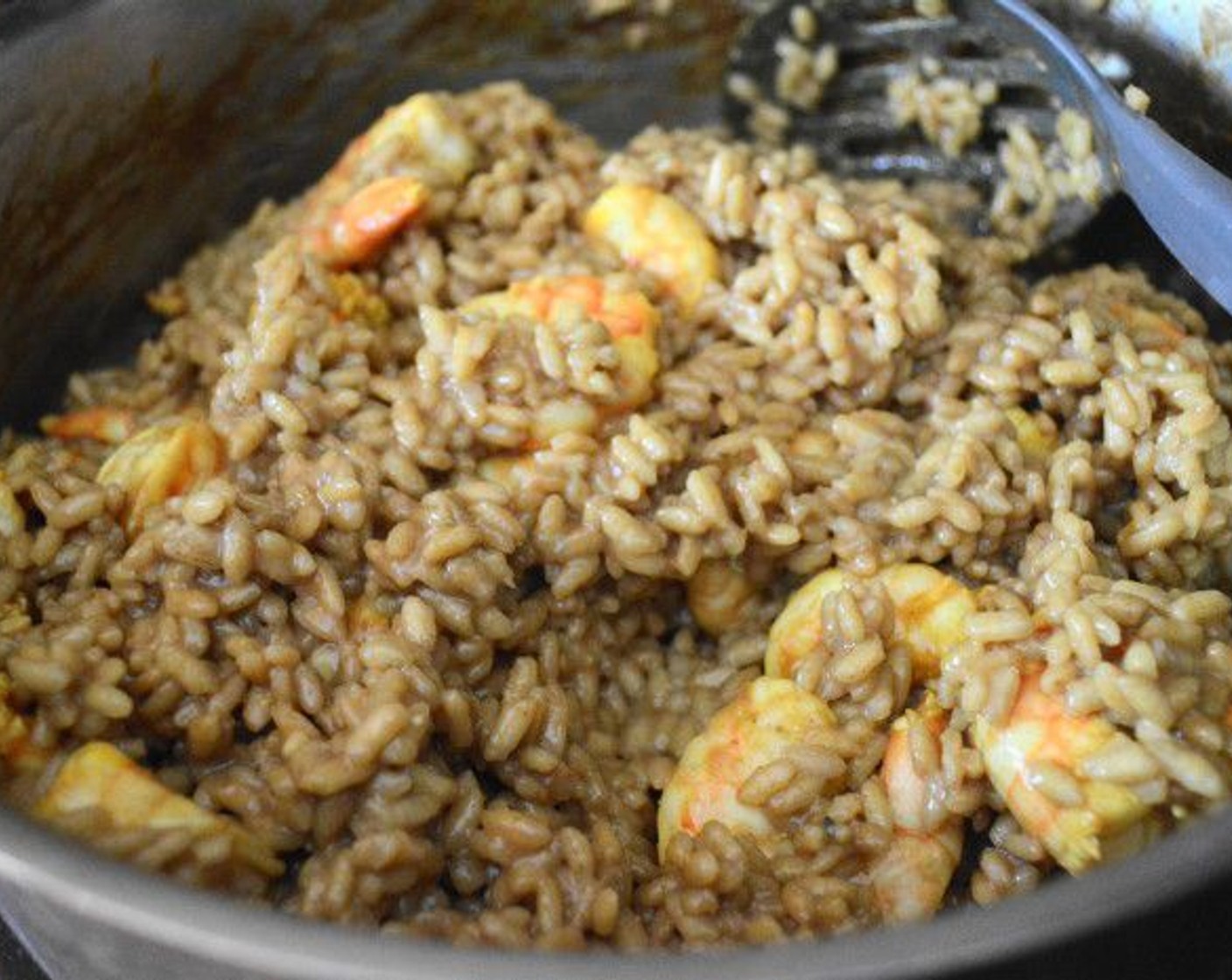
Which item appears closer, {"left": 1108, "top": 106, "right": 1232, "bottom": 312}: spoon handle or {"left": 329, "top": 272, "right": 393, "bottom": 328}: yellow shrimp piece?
{"left": 1108, "top": 106, "right": 1232, "bottom": 312}: spoon handle

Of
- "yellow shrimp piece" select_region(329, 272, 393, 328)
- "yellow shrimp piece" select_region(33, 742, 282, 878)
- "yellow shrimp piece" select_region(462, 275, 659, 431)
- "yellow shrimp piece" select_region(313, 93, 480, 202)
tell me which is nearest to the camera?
"yellow shrimp piece" select_region(33, 742, 282, 878)

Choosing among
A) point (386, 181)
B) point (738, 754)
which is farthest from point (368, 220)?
point (738, 754)

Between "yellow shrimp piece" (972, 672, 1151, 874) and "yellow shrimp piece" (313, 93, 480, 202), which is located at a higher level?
"yellow shrimp piece" (313, 93, 480, 202)

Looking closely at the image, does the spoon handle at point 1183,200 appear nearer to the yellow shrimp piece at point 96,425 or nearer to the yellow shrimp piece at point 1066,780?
the yellow shrimp piece at point 1066,780

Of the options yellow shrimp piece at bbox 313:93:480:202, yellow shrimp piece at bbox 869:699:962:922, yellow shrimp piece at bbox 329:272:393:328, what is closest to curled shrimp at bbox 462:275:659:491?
yellow shrimp piece at bbox 329:272:393:328

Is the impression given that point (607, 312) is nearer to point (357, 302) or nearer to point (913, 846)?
point (357, 302)

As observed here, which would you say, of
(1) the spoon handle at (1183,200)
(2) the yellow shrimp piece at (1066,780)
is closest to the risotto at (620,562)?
(2) the yellow shrimp piece at (1066,780)

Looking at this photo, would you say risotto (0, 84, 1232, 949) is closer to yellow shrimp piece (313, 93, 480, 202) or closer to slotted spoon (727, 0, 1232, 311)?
yellow shrimp piece (313, 93, 480, 202)

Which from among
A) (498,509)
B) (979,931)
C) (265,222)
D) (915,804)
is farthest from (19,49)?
(979,931)
